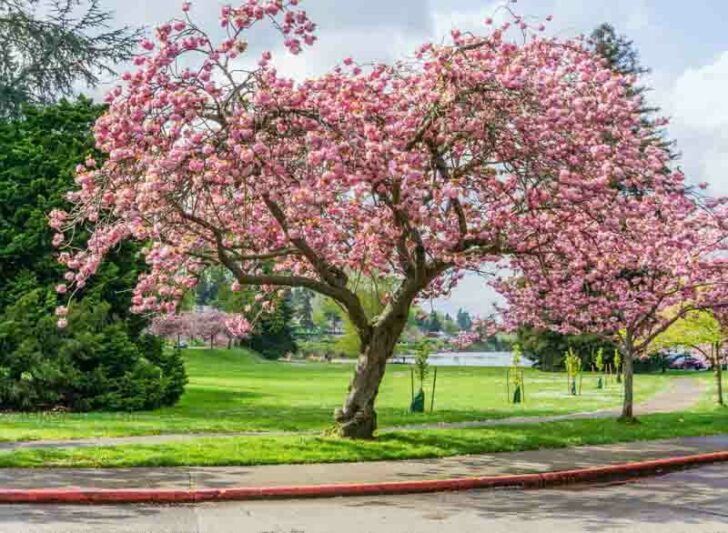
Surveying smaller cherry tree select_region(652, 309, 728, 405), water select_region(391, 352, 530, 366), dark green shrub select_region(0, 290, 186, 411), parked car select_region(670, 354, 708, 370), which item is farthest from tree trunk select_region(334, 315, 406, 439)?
parked car select_region(670, 354, 708, 370)

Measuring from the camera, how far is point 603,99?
14578 millimetres

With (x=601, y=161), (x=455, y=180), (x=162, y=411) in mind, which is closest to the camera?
(x=455, y=180)

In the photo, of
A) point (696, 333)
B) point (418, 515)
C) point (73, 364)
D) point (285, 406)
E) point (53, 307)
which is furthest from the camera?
point (285, 406)

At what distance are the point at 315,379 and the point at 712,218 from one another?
3233 centimetres

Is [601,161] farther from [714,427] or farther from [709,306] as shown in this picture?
[714,427]

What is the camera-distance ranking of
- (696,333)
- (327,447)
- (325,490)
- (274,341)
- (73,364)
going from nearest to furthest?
(325,490), (327,447), (73,364), (696,333), (274,341)

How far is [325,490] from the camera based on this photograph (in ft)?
35.1

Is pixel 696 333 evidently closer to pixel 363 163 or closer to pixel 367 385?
pixel 367 385

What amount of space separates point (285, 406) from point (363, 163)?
16.3m

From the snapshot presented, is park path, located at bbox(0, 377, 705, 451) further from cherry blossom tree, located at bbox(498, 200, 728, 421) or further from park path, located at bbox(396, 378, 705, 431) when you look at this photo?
cherry blossom tree, located at bbox(498, 200, 728, 421)

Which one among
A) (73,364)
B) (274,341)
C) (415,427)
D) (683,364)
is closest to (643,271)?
(415,427)

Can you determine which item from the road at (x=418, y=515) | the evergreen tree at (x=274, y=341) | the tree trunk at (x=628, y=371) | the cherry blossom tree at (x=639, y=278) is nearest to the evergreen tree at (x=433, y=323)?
the cherry blossom tree at (x=639, y=278)

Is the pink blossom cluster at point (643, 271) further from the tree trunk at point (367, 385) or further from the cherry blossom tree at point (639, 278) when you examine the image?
the tree trunk at point (367, 385)

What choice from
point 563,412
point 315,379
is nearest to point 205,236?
point 563,412
